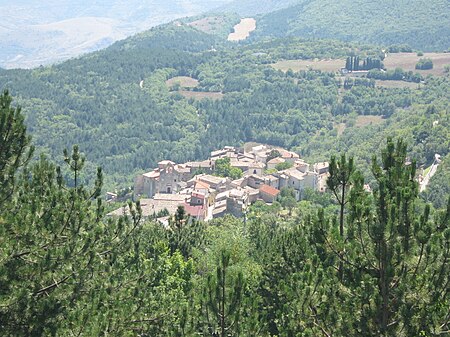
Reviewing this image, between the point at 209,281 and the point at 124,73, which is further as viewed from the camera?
the point at 124,73

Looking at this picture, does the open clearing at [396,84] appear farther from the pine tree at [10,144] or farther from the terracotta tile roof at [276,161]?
the pine tree at [10,144]

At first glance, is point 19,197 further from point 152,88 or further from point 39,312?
point 152,88

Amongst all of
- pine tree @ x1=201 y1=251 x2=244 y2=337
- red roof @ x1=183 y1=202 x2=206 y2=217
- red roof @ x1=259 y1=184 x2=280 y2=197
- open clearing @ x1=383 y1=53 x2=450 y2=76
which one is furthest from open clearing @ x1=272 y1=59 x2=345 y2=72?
pine tree @ x1=201 y1=251 x2=244 y2=337

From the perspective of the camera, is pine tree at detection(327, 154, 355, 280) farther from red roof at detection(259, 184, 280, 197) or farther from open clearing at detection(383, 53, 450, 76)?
open clearing at detection(383, 53, 450, 76)

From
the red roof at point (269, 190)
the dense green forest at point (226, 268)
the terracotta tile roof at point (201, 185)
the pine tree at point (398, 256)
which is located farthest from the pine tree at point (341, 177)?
the red roof at point (269, 190)

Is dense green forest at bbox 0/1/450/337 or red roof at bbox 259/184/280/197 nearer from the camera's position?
dense green forest at bbox 0/1/450/337

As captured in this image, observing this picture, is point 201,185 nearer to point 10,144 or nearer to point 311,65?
point 10,144

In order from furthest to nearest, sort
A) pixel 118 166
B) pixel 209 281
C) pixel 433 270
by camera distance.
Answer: pixel 118 166
pixel 209 281
pixel 433 270

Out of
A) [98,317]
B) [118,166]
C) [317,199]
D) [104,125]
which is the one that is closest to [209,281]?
[98,317]

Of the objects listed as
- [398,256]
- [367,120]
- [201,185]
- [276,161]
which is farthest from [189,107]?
[398,256]
